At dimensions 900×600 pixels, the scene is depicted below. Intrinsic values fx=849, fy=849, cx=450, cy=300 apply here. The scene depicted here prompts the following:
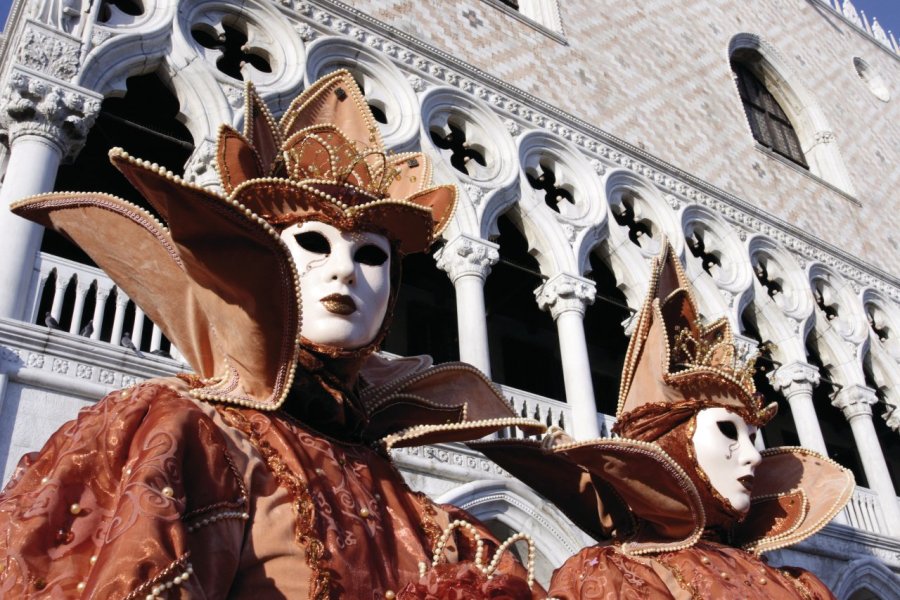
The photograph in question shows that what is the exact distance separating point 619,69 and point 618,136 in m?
1.05

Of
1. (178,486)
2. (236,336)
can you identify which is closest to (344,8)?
(236,336)

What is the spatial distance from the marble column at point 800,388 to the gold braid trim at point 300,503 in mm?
6415

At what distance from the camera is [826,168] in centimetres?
1022

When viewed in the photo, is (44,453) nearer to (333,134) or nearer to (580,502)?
(333,134)

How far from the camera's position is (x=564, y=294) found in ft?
19.1

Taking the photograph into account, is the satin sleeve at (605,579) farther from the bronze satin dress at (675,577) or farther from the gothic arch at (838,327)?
the gothic arch at (838,327)

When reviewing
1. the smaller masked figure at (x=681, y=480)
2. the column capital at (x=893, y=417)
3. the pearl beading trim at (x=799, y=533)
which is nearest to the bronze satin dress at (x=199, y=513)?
the smaller masked figure at (x=681, y=480)

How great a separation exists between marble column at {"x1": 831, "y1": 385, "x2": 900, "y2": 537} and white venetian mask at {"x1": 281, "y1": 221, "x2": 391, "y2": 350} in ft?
21.4

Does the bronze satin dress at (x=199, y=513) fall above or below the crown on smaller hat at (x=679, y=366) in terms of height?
below

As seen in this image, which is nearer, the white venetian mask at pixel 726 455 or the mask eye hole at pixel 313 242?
the mask eye hole at pixel 313 242

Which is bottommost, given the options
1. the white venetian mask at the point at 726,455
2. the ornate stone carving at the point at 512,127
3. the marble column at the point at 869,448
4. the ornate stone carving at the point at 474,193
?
the white venetian mask at the point at 726,455

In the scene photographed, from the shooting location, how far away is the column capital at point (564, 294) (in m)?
5.82

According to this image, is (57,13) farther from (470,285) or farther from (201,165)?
(470,285)

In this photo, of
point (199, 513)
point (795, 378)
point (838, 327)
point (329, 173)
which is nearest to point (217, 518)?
point (199, 513)
